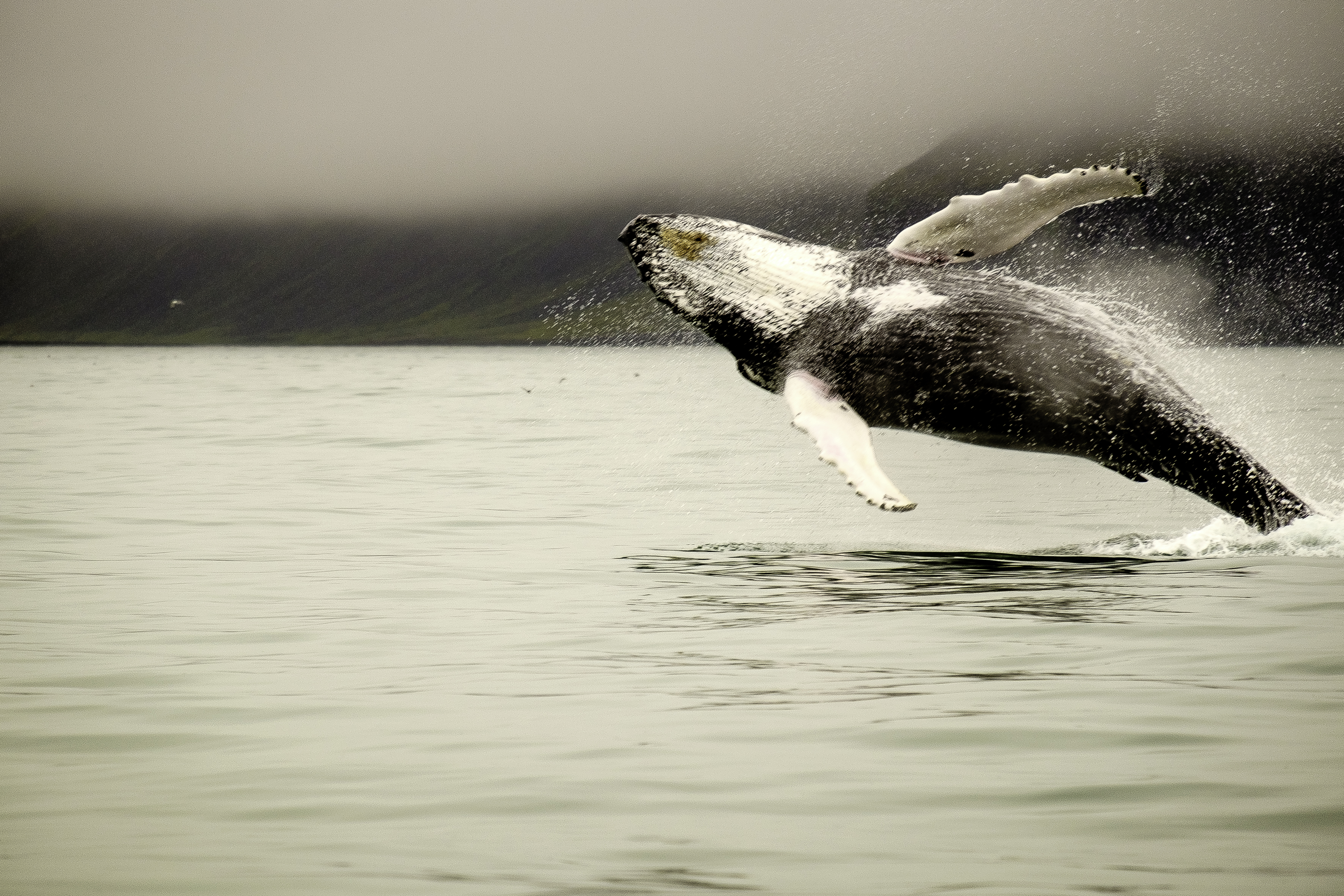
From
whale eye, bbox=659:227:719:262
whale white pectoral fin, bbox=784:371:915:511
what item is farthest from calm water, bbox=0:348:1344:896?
whale eye, bbox=659:227:719:262

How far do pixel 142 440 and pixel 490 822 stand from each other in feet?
89.5

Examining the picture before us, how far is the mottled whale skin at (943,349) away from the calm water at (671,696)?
27.4 inches

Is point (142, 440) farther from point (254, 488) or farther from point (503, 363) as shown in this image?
point (503, 363)

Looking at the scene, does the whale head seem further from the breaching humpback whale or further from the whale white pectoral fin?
the whale white pectoral fin

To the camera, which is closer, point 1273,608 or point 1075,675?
point 1075,675

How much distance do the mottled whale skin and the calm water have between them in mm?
697

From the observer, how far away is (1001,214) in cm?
1193

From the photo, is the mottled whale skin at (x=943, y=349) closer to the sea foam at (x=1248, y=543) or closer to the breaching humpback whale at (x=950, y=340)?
the breaching humpback whale at (x=950, y=340)

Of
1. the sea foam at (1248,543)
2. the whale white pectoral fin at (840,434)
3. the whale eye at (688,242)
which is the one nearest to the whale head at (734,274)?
the whale eye at (688,242)

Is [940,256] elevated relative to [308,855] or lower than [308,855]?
elevated

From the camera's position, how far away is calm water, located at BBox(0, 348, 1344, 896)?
6.16 m

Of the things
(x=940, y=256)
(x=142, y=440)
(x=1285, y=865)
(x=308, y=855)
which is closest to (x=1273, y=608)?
(x=940, y=256)

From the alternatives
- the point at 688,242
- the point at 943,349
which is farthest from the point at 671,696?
the point at 688,242

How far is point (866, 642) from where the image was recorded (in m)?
10.1
